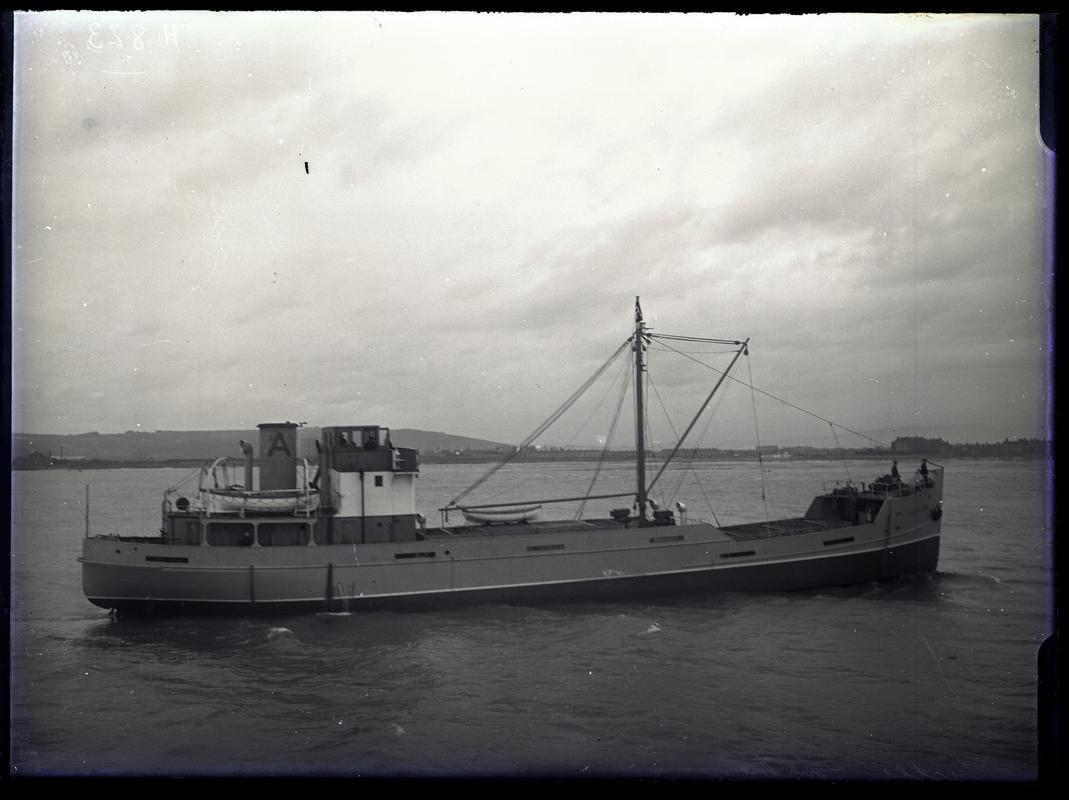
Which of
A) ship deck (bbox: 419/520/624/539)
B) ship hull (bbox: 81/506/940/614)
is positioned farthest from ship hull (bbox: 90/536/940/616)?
ship deck (bbox: 419/520/624/539)

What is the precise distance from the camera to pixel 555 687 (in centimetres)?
1039

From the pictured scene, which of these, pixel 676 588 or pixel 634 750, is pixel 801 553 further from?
pixel 634 750

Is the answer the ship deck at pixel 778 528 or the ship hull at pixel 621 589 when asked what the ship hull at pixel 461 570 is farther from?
the ship deck at pixel 778 528

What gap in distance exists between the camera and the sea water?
7.88 m

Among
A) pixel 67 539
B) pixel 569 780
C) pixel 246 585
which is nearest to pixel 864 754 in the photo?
pixel 569 780

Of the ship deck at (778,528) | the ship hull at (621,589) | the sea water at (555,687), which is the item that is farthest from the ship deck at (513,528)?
the ship deck at (778,528)

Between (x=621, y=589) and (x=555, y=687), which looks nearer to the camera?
(x=555, y=687)

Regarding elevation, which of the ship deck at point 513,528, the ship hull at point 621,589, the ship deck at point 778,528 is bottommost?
the ship hull at point 621,589

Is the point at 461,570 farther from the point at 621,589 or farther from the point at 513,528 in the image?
the point at 621,589

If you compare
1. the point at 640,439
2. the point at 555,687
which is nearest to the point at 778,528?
the point at 640,439

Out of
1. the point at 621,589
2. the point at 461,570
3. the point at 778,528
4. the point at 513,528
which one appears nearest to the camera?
the point at 461,570

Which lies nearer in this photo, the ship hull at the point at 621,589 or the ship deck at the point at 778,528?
the ship hull at the point at 621,589

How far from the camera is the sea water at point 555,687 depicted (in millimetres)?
7879

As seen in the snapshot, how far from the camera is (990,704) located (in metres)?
9.07
